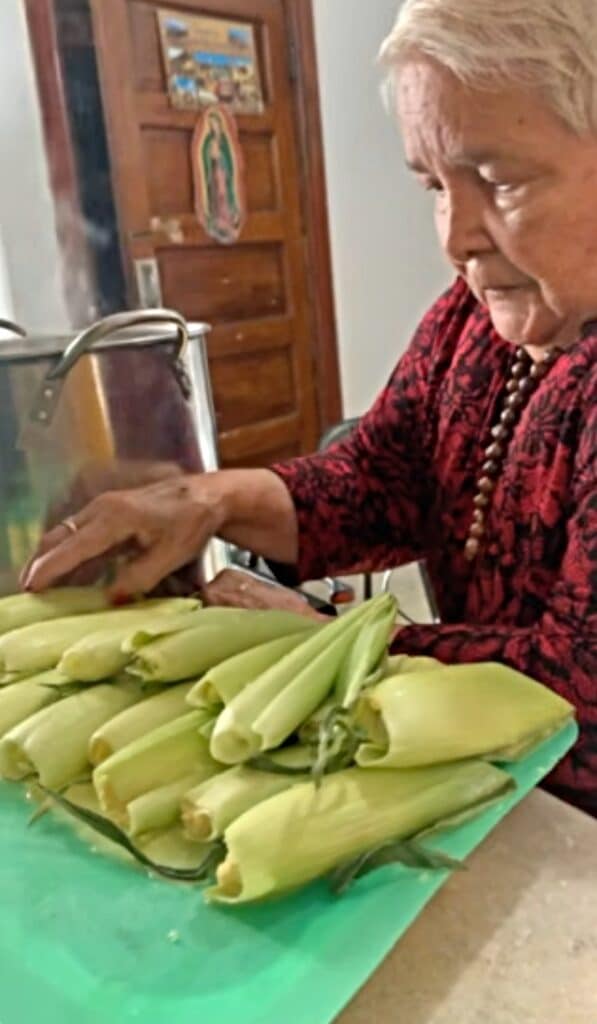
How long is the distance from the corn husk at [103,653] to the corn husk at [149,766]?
76 mm

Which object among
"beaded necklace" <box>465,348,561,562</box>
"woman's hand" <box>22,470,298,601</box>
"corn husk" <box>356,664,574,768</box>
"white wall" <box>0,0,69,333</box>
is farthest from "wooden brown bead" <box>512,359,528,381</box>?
"white wall" <box>0,0,69,333</box>

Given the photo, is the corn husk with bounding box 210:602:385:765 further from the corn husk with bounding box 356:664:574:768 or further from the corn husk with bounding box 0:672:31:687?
the corn husk with bounding box 0:672:31:687

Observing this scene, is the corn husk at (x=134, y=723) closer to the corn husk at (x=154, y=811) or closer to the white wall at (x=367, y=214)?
the corn husk at (x=154, y=811)

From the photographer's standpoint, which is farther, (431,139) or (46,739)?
(431,139)

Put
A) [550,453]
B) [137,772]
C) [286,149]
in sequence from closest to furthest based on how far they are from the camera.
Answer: [137,772]
[550,453]
[286,149]

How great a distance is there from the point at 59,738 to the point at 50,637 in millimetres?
112

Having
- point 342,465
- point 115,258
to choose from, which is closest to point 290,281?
point 115,258

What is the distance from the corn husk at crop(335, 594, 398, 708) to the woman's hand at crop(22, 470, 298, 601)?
0.23m

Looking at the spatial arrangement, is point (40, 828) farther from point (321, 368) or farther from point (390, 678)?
point (321, 368)

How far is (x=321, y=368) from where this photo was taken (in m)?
2.48

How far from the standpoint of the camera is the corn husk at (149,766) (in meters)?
0.48

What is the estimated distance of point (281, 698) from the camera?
0.50m

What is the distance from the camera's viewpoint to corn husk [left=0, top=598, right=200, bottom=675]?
596mm

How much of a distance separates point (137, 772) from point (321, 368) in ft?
6.77
